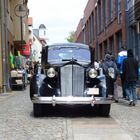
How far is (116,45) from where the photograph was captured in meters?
32.2

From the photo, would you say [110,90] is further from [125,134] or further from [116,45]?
[116,45]

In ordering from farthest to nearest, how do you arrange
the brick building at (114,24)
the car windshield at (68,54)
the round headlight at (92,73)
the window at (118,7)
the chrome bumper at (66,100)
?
the window at (118,7) < the brick building at (114,24) < the car windshield at (68,54) < the round headlight at (92,73) < the chrome bumper at (66,100)

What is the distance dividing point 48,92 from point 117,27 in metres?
19.0

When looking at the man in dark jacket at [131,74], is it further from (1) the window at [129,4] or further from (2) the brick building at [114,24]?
(1) the window at [129,4]

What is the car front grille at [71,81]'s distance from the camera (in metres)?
13.0

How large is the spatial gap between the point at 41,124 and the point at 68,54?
12.6ft

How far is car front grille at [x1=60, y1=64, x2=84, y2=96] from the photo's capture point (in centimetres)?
1295

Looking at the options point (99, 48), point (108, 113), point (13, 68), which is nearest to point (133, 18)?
point (13, 68)

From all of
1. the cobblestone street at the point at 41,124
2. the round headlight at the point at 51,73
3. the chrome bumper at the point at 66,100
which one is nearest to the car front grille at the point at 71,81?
the round headlight at the point at 51,73

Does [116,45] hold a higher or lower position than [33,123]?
higher

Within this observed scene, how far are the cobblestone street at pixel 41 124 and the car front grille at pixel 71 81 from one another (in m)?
0.72

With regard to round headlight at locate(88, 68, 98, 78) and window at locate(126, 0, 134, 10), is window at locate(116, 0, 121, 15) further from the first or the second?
round headlight at locate(88, 68, 98, 78)

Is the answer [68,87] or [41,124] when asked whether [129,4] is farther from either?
[41,124]

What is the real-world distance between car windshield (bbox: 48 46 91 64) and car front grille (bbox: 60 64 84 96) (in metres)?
1.54
